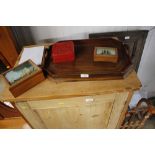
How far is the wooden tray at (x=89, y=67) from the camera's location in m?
0.75

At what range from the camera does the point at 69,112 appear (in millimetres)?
890

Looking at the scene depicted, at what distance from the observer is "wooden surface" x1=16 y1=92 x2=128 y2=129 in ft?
2.61

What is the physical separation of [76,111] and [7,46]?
0.49 meters

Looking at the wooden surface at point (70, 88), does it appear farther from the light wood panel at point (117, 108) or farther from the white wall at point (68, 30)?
the white wall at point (68, 30)

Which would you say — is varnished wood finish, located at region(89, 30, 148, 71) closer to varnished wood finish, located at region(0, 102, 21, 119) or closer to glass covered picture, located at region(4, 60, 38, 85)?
glass covered picture, located at region(4, 60, 38, 85)

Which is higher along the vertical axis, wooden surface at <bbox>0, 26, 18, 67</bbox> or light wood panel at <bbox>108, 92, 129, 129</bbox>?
wooden surface at <bbox>0, 26, 18, 67</bbox>

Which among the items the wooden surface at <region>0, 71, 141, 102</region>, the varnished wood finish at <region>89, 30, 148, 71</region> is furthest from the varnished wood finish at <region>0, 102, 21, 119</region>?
the varnished wood finish at <region>89, 30, 148, 71</region>

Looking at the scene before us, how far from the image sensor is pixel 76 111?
34.9 inches

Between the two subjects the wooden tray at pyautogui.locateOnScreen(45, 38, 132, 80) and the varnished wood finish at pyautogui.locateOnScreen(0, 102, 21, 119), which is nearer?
the wooden tray at pyautogui.locateOnScreen(45, 38, 132, 80)

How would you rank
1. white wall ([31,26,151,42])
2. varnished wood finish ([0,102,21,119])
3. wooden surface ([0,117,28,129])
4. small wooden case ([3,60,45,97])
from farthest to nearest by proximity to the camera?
wooden surface ([0,117,28,129]), varnished wood finish ([0,102,21,119]), white wall ([31,26,151,42]), small wooden case ([3,60,45,97])

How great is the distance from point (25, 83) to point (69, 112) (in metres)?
0.29

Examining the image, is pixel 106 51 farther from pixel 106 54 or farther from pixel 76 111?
pixel 76 111

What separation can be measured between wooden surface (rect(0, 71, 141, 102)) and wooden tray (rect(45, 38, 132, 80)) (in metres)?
0.03
